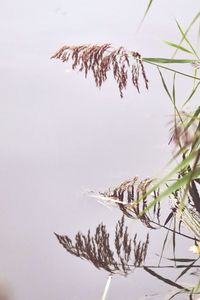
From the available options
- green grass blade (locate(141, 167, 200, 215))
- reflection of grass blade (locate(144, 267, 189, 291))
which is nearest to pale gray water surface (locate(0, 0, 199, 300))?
reflection of grass blade (locate(144, 267, 189, 291))

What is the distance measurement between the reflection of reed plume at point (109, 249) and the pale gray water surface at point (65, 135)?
0.03 metres

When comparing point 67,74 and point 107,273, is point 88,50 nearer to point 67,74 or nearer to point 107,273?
point 107,273

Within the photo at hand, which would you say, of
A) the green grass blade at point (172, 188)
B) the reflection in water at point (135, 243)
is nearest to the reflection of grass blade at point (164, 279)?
the reflection in water at point (135, 243)

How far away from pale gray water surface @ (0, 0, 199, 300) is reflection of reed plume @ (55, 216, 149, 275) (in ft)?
0.09

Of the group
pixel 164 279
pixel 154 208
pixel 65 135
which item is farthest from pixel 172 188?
pixel 65 135

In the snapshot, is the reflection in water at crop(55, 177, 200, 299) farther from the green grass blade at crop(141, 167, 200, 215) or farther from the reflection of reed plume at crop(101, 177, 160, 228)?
the green grass blade at crop(141, 167, 200, 215)

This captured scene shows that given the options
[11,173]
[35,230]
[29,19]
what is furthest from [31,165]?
[29,19]

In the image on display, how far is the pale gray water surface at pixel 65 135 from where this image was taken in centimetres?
144

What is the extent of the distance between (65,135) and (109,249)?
654 millimetres

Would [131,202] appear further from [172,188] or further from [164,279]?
[172,188]

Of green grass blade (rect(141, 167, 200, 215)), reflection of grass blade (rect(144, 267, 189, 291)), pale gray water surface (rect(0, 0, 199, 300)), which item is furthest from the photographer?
pale gray water surface (rect(0, 0, 199, 300))

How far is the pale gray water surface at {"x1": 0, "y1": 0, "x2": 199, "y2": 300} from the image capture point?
1444 mm

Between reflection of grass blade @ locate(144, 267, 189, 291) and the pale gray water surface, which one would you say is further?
the pale gray water surface

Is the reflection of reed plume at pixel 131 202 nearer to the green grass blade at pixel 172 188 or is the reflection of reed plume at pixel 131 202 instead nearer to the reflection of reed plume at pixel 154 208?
the reflection of reed plume at pixel 154 208
